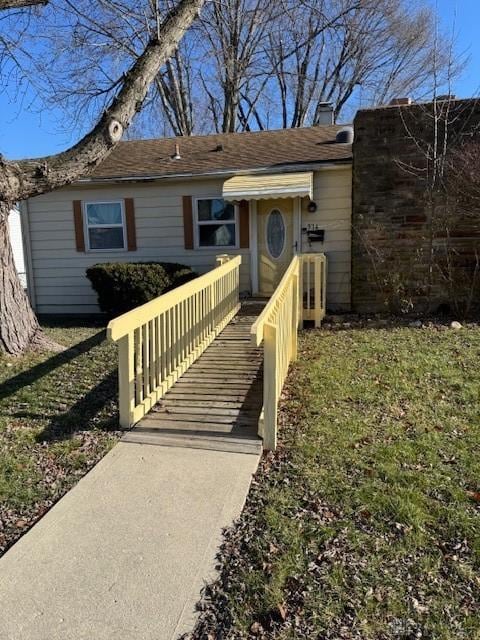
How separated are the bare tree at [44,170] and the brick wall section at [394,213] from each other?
393 cm

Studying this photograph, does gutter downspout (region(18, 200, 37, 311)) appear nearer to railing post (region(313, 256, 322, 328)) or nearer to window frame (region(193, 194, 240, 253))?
window frame (region(193, 194, 240, 253))

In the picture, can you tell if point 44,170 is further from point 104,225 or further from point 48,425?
point 104,225

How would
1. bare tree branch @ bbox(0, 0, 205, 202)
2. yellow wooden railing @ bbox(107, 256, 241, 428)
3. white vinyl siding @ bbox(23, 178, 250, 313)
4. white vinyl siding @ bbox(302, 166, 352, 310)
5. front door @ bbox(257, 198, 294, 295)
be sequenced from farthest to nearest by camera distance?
white vinyl siding @ bbox(23, 178, 250, 313) < front door @ bbox(257, 198, 294, 295) < white vinyl siding @ bbox(302, 166, 352, 310) < bare tree branch @ bbox(0, 0, 205, 202) < yellow wooden railing @ bbox(107, 256, 241, 428)

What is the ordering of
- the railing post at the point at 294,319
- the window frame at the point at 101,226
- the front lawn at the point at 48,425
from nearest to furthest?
the front lawn at the point at 48,425, the railing post at the point at 294,319, the window frame at the point at 101,226

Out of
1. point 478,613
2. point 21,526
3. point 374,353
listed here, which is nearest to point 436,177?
point 374,353

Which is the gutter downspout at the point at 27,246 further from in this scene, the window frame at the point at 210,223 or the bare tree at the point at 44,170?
the bare tree at the point at 44,170

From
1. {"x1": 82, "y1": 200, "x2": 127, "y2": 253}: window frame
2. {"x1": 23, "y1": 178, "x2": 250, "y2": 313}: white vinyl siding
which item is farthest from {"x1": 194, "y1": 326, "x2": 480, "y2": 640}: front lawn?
{"x1": 82, "y1": 200, "x2": 127, "y2": 253}: window frame

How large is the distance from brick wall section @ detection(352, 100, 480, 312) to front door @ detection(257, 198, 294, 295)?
151cm

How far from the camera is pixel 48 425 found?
423 centimetres

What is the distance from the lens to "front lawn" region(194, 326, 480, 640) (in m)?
2.16

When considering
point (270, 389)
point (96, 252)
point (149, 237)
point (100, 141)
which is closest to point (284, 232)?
point (149, 237)

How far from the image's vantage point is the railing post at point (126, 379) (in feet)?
13.1

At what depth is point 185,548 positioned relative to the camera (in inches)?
103

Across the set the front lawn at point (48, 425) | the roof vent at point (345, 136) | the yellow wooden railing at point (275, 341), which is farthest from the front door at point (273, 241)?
the front lawn at point (48, 425)
